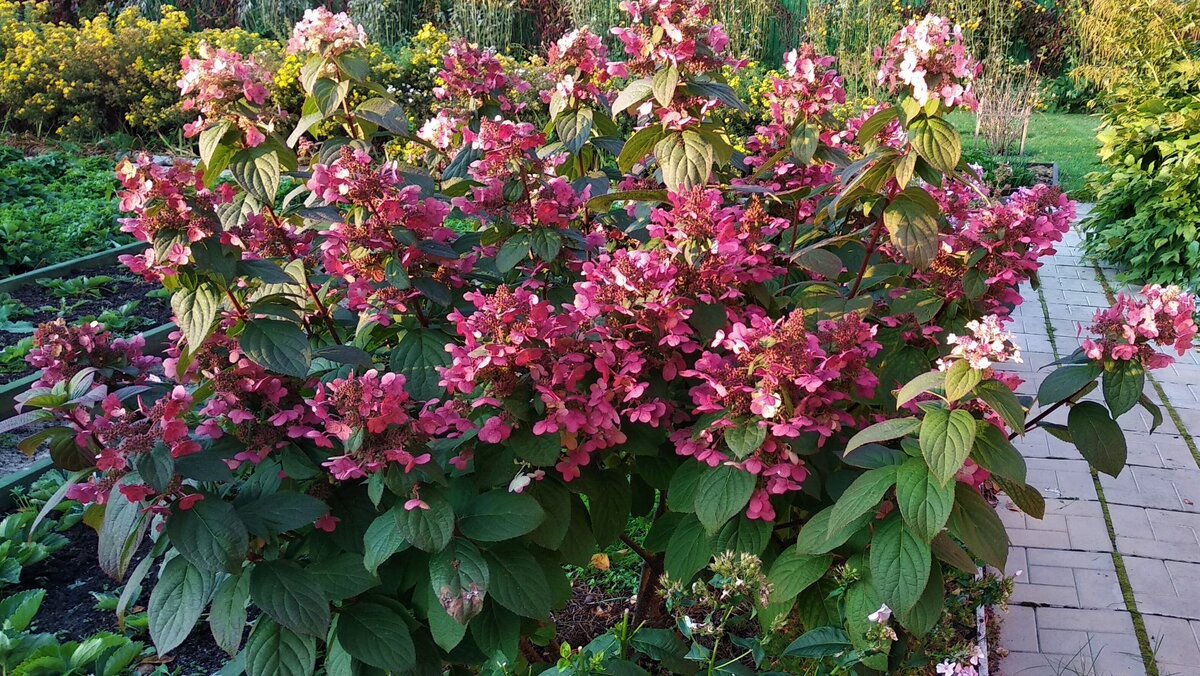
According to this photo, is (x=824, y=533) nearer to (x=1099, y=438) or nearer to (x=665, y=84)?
(x=1099, y=438)

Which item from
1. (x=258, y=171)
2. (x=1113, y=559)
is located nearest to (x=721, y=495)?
(x=258, y=171)

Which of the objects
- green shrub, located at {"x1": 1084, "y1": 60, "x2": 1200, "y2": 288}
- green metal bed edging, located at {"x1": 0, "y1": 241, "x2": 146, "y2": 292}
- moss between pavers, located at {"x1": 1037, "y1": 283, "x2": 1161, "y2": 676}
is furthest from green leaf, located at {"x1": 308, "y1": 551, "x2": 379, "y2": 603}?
green shrub, located at {"x1": 1084, "y1": 60, "x2": 1200, "y2": 288}

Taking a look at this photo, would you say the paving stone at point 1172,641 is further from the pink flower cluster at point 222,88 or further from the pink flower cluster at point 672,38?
the pink flower cluster at point 222,88

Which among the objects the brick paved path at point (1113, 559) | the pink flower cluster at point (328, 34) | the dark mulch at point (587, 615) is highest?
the pink flower cluster at point (328, 34)

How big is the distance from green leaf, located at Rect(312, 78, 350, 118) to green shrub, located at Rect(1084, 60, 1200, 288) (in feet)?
17.6

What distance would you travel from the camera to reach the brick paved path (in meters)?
2.68

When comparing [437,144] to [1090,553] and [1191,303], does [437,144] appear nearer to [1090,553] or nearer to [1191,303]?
[1191,303]

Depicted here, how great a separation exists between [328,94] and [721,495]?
1.23 meters

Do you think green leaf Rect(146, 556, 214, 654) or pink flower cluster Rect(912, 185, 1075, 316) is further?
pink flower cluster Rect(912, 185, 1075, 316)

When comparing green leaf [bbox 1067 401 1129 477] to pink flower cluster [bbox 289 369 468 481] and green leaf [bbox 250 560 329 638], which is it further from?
green leaf [bbox 250 560 329 638]

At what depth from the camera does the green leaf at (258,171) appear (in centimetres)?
183

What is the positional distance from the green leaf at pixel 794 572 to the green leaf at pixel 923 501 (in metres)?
0.24

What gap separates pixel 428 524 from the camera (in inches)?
57.5

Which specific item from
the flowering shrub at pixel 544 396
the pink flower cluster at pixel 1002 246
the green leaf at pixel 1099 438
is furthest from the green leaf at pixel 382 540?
the green leaf at pixel 1099 438
